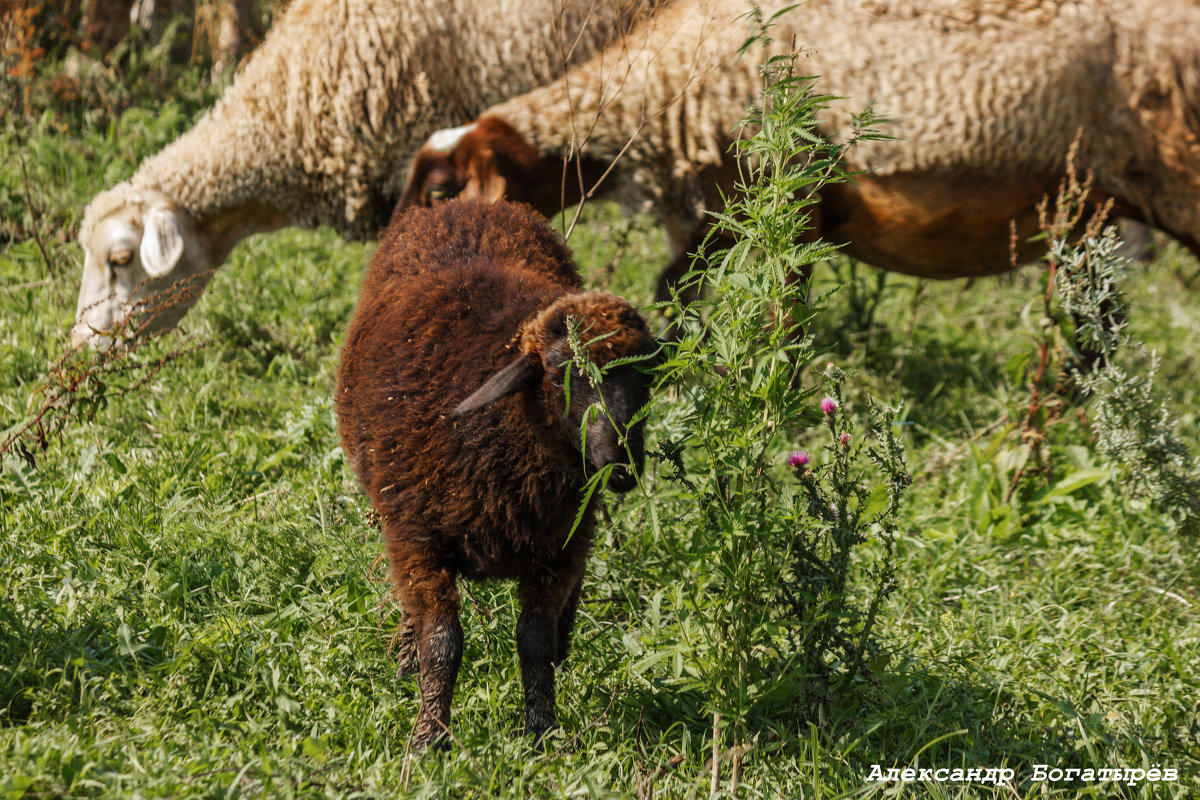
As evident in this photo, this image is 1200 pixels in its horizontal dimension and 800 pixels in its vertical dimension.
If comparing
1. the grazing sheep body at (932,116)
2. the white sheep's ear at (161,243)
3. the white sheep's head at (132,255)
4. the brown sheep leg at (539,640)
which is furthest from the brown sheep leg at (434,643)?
the white sheep's ear at (161,243)

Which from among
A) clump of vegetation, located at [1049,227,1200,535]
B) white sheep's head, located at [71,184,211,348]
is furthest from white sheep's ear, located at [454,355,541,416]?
white sheep's head, located at [71,184,211,348]

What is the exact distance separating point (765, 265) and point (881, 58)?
9.69ft

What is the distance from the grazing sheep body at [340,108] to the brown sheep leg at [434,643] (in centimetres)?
363

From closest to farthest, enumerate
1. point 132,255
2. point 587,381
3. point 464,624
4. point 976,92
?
point 587,381, point 464,624, point 976,92, point 132,255

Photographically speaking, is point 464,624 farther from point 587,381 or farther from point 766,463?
point 766,463

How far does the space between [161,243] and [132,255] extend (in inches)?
6.3

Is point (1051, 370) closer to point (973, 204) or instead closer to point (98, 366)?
point (973, 204)

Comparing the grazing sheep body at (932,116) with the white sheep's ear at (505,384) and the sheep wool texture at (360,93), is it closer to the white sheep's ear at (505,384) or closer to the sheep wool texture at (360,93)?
the sheep wool texture at (360,93)

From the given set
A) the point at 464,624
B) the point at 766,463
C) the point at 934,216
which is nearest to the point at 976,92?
the point at 934,216

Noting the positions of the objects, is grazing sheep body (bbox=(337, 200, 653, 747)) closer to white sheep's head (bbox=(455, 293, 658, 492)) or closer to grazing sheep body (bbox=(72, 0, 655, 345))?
white sheep's head (bbox=(455, 293, 658, 492))

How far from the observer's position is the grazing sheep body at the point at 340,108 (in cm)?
576

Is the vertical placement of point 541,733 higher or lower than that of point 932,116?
lower

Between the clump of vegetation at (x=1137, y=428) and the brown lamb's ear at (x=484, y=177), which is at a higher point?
the brown lamb's ear at (x=484, y=177)

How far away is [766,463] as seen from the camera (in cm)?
256
